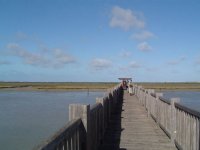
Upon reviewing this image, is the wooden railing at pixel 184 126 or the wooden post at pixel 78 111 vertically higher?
the wooden post at pixel 78 111

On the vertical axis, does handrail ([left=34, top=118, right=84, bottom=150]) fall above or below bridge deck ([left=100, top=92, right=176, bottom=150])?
above

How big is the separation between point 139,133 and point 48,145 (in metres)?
6.86

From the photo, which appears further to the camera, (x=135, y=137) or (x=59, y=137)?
(x=135, y=137)

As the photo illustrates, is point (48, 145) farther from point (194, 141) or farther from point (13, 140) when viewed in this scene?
point (13, 140)

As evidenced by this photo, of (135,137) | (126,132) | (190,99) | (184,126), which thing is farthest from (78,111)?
(190,99)

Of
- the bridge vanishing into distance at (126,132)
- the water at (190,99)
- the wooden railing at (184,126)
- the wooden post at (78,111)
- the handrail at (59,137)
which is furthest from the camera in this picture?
the water at (190,99)

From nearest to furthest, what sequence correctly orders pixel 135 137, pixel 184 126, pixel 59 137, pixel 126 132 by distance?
1. pixel 59 137
2. pixel 184 126
3. pixel 135 137
4. pixel 126 132

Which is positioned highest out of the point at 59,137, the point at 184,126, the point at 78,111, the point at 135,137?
the point at 78,111

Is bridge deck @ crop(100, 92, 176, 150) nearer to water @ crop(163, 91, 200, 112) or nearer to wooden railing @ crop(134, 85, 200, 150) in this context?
wooden railing @ crop(134, 85, 200, 150)

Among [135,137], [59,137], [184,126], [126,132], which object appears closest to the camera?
[59,137]

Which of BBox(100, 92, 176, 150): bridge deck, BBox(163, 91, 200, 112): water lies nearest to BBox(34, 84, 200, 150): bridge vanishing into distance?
BBox(100, 92, 176, 150): bridge deck

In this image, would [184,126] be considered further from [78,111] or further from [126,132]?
[126,132]

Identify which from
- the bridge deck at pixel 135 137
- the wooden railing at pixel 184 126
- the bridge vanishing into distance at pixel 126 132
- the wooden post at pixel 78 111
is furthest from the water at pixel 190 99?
the wooden post at pixel 78 111

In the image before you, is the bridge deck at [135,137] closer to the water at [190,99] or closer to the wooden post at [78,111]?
the wooden post at [78,111]
